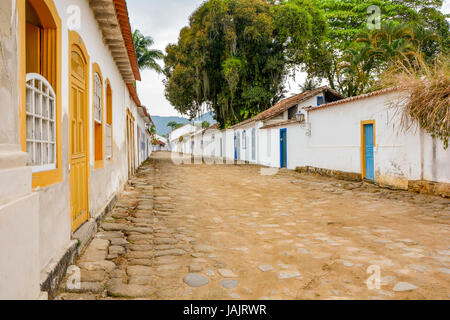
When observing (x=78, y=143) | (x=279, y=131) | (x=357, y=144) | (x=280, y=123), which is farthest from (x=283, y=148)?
(x=78, y=143)

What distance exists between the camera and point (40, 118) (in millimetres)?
2844

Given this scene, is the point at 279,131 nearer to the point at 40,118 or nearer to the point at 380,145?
the point at 380,145

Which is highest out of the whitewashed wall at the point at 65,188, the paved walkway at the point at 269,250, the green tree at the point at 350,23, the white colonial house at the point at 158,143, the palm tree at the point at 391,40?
the green tree at the point at 350,23

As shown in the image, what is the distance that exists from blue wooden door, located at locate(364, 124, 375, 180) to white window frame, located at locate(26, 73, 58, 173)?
30.6 feet

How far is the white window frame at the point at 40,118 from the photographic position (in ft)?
8.68

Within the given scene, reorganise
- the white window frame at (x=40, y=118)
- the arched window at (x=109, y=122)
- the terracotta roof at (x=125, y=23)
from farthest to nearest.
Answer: the arched window at (x=109, y=122) → the terracotta roof at (x=125, y=23) → the white window frame at (x=40, y=118)

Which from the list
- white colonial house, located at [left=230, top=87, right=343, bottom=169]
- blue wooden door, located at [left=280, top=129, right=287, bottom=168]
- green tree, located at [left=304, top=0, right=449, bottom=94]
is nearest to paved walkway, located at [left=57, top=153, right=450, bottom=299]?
white colonial house, located at [left=230, top=87, right=343, bottom=169]

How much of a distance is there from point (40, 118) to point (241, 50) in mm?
21760

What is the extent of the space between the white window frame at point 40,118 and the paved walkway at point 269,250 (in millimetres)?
1123

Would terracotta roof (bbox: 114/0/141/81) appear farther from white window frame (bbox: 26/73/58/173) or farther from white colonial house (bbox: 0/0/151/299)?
white window frame (bbox: 26/73/58/173)

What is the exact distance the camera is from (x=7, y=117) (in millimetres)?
1974

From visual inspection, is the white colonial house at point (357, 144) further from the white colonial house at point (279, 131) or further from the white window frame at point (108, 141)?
the white window frame at point (108, 141)

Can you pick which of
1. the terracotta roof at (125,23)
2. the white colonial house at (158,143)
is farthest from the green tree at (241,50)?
the white colonial house at (158,143)
